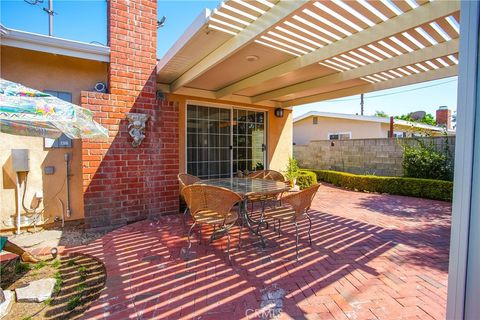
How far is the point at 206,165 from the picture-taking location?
20.7ft

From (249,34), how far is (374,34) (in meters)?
1.56

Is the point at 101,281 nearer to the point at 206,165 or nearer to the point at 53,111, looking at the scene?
the point at 53,111

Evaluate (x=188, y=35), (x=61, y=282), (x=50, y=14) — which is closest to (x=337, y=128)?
(x=188, y=35)

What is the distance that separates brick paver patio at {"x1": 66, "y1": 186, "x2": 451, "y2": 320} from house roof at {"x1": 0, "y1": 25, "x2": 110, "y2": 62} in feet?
9.88

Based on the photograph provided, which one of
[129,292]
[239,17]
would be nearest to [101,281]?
[129,292]

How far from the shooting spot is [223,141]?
656 cm

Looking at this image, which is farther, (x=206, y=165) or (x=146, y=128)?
(x=206, y=165)

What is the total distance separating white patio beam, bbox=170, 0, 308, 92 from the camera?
2.69 meters

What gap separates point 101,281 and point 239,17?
3.33 metres

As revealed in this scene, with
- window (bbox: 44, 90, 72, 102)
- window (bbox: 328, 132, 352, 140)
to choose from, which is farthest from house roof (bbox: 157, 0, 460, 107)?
window (bbox: 328, 132, 352, 140)

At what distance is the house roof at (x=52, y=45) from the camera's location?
378 centimetres

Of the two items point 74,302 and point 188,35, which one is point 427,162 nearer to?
point 188,35

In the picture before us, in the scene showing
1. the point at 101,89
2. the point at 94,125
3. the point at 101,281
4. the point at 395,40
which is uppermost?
the point at 395,40

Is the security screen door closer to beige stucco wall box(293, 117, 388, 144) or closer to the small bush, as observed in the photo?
the small bush
